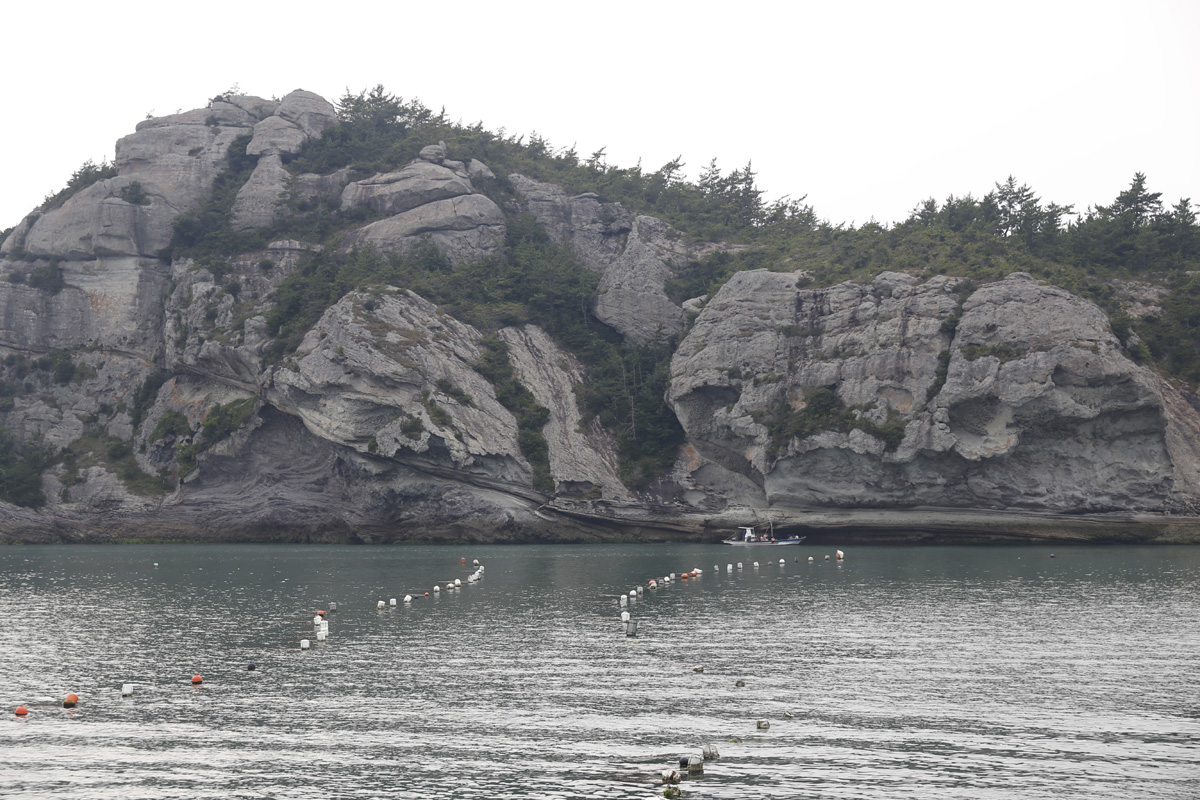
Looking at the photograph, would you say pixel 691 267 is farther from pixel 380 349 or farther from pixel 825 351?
pixel 380 349

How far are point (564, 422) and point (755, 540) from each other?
24677 millimetres

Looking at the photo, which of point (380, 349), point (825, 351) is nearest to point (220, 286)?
point (380, 349)

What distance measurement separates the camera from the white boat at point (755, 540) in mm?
83044

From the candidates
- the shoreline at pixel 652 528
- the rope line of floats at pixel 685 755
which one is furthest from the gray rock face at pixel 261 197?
the rope line of floats at pixel 685 755

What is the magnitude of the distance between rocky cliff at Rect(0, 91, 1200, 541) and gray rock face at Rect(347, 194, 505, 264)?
0.39 meters

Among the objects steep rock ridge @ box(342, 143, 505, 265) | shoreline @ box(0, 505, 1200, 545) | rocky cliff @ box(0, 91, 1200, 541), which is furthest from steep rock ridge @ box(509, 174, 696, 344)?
shoreline @ box(0, 505, 1200, 545)

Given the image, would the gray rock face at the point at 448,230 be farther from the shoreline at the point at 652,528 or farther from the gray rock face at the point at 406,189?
the shoreline at the point at 652,528

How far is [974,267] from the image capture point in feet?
293

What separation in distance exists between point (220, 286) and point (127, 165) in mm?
27277

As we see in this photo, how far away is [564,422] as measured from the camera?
321 ft

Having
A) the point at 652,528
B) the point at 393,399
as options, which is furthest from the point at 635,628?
the point at 393,399

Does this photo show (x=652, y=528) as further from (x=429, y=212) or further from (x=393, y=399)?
(x=429, y=212)

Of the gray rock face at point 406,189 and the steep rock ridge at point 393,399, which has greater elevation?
the gray rock face at point 406,189

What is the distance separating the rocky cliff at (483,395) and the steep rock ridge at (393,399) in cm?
27
